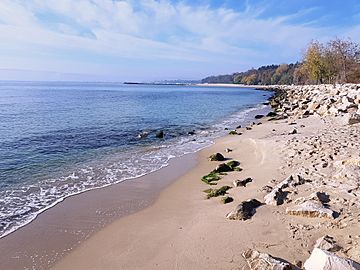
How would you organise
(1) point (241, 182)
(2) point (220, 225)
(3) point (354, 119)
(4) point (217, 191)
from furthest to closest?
(3) point (354, 119), (1) point (241, 182), (4) point (217, 191), (2) point (220, 225)

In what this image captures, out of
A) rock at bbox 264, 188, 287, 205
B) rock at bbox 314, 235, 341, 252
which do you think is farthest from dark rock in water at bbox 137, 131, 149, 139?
rock at bbox 314, 235, 341, 252

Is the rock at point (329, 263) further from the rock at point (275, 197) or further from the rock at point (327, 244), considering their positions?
the rock at point (275, 197)

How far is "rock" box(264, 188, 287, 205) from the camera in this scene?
29.2 ft

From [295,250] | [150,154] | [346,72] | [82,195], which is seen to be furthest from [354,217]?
[346,72]

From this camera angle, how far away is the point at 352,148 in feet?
42.0

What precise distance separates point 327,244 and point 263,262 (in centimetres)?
146

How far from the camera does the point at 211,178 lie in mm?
12766

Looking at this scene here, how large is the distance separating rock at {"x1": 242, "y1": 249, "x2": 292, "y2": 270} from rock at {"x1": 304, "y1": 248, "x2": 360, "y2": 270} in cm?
46

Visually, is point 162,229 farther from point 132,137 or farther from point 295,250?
point 132,137

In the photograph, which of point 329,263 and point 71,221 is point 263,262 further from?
point 71,221

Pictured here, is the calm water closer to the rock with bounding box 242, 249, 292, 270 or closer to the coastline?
the coastline

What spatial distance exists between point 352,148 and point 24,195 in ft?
41.9

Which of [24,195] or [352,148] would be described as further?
[352,148]

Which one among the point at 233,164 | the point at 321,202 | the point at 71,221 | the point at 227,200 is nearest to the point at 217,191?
the point at 227,200
